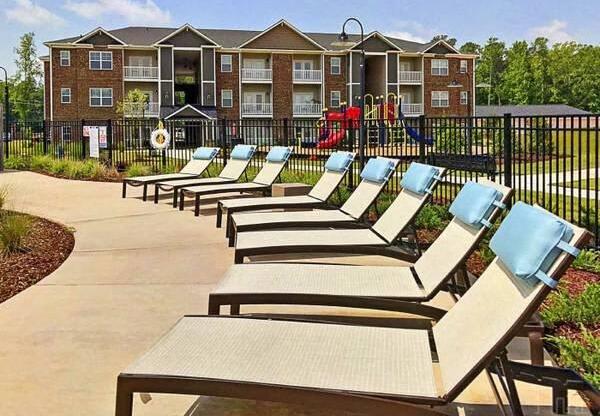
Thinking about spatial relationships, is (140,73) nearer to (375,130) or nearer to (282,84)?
(282,84)

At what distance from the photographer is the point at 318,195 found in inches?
362

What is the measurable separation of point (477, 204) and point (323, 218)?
3.27 meters

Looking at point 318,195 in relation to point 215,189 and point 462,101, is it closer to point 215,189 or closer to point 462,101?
point 215,189

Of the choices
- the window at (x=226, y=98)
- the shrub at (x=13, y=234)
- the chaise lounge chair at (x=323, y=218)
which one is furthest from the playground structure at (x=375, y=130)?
the window at (x=226, y=98)

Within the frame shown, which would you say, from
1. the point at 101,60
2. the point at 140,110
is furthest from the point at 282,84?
the point at 101,60

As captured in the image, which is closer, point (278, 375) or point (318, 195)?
point (278, 375)

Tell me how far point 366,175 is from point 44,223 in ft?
17.9

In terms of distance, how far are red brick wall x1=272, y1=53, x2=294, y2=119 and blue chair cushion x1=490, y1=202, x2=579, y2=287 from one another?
5330 cm

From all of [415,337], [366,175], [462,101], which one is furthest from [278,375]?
[462,101]

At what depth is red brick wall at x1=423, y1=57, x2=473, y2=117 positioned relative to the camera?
5988 cm

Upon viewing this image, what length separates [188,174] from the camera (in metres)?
13.5

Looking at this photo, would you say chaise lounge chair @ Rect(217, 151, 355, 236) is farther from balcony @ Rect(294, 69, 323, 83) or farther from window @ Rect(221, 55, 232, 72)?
balcony @ Rect(294, 69, 323, 83)

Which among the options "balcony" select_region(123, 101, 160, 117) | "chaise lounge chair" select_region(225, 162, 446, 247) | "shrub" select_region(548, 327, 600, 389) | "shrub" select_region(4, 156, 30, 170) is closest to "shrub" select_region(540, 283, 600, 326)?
"shrub" select_region(548, 327, 600, 389)

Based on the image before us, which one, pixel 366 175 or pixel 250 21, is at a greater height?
pixel 250 21
